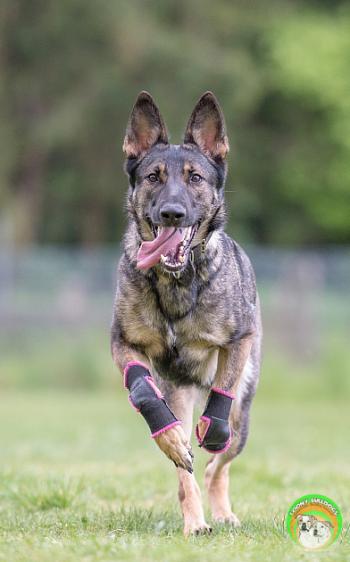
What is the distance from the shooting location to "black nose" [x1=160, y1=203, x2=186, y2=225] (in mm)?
5566

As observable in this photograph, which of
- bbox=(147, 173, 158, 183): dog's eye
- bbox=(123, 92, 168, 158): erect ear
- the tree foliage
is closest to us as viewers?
bbox=(147, 173, 158, 183): dog's eye

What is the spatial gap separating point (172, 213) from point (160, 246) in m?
0.20

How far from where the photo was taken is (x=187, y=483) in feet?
19.1

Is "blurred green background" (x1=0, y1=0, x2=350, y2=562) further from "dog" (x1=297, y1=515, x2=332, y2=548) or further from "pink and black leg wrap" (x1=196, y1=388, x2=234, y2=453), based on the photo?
"pink and black leg wrap" (x1=196, y1=388, x2=234, y2=453)

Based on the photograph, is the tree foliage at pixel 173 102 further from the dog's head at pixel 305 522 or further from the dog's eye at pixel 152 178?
the dog's head at pixel 305 522

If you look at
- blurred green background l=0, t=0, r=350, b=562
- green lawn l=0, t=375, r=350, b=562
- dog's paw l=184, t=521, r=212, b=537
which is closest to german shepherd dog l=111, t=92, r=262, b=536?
dog's paw l=184, t=521, r=212, b=537

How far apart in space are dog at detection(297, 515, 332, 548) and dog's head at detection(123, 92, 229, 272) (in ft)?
4.95

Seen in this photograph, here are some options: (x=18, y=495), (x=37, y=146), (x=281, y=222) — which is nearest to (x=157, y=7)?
(x=37, y=146)

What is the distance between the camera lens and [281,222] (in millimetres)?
40469

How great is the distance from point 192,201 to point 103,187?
97.3 feet

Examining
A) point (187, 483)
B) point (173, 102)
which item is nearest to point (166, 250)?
point (187, 483)

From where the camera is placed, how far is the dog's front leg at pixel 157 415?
5.39 metres

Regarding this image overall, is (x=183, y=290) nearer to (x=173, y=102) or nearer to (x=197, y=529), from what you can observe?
(x=197, y=529)

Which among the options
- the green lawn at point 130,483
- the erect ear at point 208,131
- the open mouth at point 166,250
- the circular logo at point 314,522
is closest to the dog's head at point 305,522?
the circular logo at point 314,522
